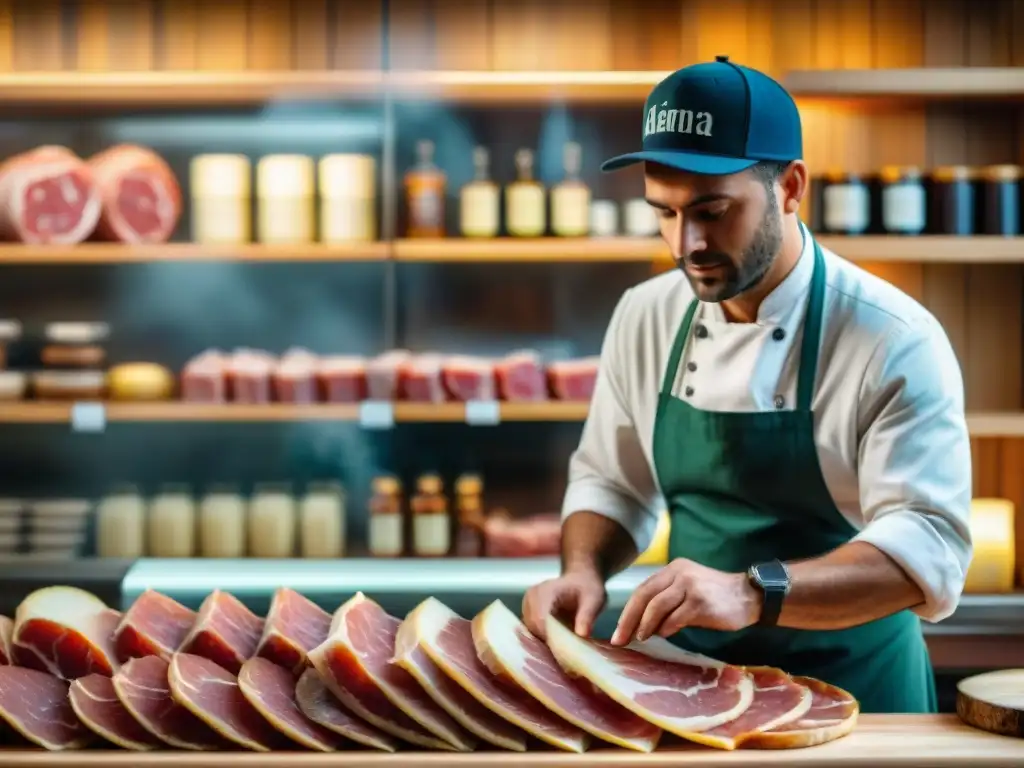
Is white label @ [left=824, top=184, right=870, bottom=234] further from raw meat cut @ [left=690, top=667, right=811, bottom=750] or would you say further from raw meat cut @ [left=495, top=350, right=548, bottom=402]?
raw meat cut @ [left=690, top=667, right=811, bottom=750]

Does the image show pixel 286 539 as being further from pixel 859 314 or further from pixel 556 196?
pixel 859 314

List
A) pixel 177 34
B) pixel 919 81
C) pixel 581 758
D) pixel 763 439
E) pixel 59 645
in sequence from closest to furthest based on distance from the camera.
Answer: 1. pixel 581 758
2. pixel 59 645
3. pixel 763 439
4. pixel 919 81
5. pixel 177 34

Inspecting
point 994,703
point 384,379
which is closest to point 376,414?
point 384,379

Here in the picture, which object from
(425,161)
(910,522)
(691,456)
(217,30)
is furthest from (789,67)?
(910,522)

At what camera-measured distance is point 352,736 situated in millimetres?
1505

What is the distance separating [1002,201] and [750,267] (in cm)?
194

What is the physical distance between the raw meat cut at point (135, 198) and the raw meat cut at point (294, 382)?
505 millimetres

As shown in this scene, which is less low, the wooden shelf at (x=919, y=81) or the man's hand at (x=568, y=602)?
the wooden shelf at (x=919, y=81)

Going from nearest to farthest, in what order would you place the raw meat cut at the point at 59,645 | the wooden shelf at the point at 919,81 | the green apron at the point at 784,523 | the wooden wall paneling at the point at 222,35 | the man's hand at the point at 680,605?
the man's hand at the point at 680,605 → the raw meat cut at the point at 59,645 → the green apron at the point at 784,523 → the wooden shelf at the point at 919,81 → the wooden wall paneling at the point at 222,35

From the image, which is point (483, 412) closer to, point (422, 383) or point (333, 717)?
point (422, 383)

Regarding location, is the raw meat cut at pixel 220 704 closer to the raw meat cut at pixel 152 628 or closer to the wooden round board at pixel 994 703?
the raw meat cut at pixel 152 628

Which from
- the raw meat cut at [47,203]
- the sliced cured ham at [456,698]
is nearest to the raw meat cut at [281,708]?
the sliced cured ham at [456,698]

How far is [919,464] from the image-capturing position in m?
1.76

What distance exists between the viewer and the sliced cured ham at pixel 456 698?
151 cm
